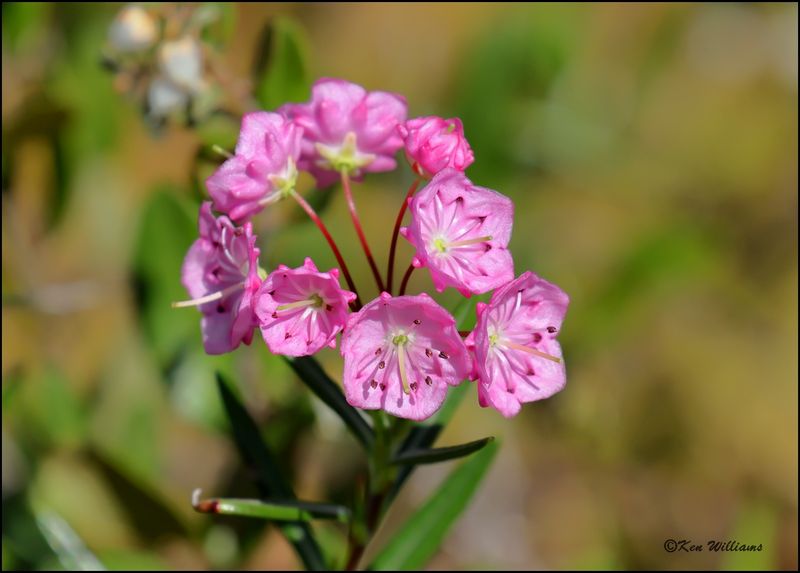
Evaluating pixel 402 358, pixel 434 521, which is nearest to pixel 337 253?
pixel 402 358

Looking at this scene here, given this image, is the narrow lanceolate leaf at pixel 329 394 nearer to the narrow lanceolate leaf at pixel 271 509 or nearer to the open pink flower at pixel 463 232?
the narrow lanceolate leaf at pixel 271 509

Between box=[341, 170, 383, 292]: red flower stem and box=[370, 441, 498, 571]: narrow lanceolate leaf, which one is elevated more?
box=[341, 170, 383, 292]: red flower stem

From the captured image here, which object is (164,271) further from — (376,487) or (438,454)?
(438,454)

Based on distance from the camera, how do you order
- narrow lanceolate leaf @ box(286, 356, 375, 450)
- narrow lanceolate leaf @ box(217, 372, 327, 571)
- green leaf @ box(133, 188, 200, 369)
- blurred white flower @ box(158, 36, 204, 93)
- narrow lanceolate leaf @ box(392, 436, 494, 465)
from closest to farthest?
narrow lanceolate leaf @ box(392, 436, 494, 465) < narrow lanceolate leaf @ box(286, 356, 375, 450) < narrow lanceolate leaf @ box(217, 372, 327, 571) < blurred white flower @ box(158, 36, 204, 93) < green leaf @ box(133, 188, 200, 369)

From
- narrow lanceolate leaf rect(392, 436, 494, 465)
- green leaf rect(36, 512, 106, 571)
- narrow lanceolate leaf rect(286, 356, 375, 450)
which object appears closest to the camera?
narrow lanceolate leaf rect(392, 436, 494, 465)

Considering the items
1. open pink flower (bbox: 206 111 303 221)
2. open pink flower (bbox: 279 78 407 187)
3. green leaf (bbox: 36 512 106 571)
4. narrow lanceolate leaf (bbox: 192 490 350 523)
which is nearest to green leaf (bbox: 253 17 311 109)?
open pink flower (bbox: 279 78 407 187)

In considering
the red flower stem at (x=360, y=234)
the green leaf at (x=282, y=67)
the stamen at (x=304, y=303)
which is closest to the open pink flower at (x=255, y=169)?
the red flower stem at (x=360, y=234)

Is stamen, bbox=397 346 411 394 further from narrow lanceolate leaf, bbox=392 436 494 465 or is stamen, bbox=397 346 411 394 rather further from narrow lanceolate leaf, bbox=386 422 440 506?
narrow lanceolate leaf, bbox=386 422 440 506
